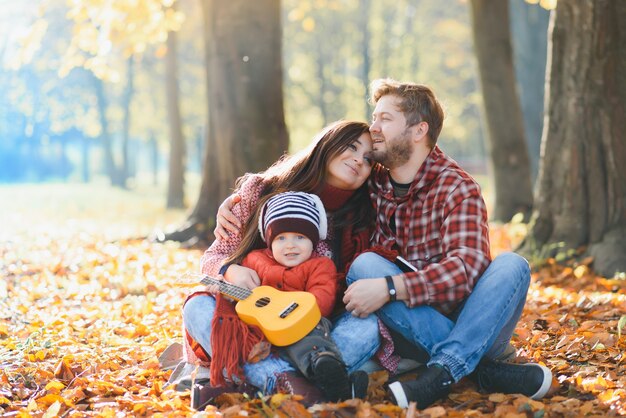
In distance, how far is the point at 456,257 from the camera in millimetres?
3543

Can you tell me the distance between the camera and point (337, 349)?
11.0 feet

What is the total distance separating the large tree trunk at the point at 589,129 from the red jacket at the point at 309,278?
3621mm

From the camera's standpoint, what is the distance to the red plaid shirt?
3.48 metres

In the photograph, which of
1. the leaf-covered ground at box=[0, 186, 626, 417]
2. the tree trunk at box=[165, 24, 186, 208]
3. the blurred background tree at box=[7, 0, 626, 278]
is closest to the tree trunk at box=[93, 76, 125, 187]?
the blurred background tree at box=[7, 0, 626, 278]

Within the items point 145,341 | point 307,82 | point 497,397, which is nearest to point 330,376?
point 497,397

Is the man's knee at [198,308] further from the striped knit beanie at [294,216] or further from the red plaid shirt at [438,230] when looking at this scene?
the red plaid shirt at [438,230]

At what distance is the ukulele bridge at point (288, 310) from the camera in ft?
11.0

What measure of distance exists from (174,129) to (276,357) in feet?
46.0

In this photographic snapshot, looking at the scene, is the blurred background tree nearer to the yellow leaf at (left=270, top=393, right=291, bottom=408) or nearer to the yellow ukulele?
the yellow ukulele

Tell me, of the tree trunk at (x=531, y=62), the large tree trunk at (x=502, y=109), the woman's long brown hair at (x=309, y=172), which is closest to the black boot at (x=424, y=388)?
the woman's long brown hair at (x=309, y=172)

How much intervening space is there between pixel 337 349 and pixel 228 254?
1.03 m

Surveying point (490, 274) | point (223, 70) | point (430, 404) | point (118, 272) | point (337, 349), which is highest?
point (223, 70)

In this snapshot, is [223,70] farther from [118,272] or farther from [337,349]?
[337,349]

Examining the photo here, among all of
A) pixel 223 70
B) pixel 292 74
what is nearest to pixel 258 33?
pixel 223 70
